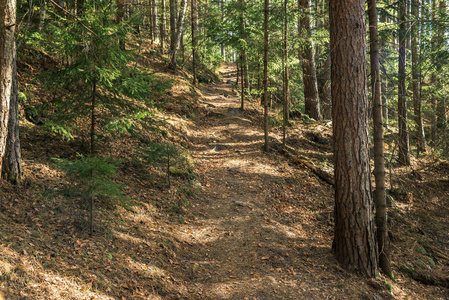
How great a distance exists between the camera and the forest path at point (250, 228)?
5.64 m

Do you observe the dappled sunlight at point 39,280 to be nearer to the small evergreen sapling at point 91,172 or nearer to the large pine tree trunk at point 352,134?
the small evergreen sapling at point 91,172

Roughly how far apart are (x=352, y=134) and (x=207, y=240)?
3.99 m

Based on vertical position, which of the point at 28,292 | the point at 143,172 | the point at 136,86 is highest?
the point at 136,86

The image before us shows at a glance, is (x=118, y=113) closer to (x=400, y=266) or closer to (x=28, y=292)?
(x=28, y=292)

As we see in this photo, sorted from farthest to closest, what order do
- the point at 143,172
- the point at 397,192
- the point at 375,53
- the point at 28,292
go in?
the point at 397,192 → the point at 143,172 → the point at 375,53 → the point at 28,292

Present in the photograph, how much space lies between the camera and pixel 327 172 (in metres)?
12.3

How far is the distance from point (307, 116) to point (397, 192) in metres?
6.16

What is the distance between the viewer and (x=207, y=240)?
276 inches

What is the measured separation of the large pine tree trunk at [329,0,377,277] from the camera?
6.04 meters

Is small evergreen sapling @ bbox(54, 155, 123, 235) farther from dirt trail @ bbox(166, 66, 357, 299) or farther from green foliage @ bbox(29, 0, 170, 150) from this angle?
dirt trail @ bbox(166, 66, 357, 299)

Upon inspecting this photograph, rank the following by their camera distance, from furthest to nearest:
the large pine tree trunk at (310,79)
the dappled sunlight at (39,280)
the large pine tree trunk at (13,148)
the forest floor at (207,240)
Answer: the large pine tree trunk at (310,79) → the large pine tree trunk at (13,148) → the forest floor at (207,240) → the dappled sunlight at (39,280)

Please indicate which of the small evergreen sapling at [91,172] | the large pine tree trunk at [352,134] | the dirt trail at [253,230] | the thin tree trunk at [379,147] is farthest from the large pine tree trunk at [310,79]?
the small evergreen sapling at [91,172]

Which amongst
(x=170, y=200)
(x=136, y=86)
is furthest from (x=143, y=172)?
(x=136, y=86)

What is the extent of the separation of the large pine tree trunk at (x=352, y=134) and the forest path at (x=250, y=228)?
86 centimetres
